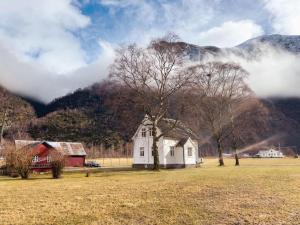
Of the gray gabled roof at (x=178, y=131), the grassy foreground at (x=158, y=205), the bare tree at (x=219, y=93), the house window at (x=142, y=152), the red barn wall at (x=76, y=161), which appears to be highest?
the bare tree at (x=219, y=93)

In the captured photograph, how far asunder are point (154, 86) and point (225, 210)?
32.8m

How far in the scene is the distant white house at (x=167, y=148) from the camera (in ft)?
193

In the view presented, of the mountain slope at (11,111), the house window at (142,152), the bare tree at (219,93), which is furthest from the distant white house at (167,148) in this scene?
the mountain slope at (11,111)

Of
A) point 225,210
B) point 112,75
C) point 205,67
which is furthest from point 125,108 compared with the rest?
point 225,210

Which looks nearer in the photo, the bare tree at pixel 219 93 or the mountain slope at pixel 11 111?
the bare tree at pixel 219 93

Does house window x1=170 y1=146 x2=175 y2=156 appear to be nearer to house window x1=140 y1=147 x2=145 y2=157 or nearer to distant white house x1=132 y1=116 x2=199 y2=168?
distant white house x1=132 y1=116 x2=199 y2=168

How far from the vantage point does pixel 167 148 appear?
5916 cm

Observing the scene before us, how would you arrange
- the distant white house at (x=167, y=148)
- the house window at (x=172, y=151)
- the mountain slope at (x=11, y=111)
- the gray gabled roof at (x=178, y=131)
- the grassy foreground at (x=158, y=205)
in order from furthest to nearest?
the mountain slope at (x=11, y=111), the house window at (x=172, y=151), the gray gabled roof at (x=178, y=131), the distant white house at (x=167, y=148), the grassy foreground at (x=158, y=205)

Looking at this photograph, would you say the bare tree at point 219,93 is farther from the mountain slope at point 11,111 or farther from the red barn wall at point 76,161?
the mountain slope at point 11,111

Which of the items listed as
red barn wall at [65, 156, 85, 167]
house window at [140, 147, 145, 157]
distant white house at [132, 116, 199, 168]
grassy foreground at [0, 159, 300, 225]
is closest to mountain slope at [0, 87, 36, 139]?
red barn wall at [65, 156, 85, 167]

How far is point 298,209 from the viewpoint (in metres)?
18.3

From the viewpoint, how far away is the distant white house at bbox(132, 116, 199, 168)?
58.7m

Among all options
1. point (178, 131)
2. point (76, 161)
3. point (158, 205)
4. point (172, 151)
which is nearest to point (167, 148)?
point (172, 151)

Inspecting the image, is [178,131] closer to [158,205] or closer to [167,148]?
[167,148]
